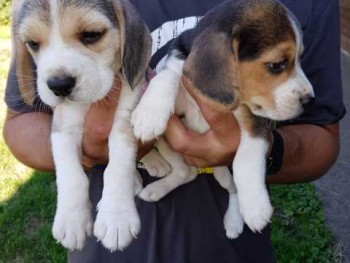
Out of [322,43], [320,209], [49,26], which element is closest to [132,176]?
[49,26]

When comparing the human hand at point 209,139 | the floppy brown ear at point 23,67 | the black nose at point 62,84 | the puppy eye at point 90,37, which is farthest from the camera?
the floppy brown ear at point 23,67

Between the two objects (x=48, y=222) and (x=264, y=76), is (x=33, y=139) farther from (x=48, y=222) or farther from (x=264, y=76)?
(x=48, y=222)

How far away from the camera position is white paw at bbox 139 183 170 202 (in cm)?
276

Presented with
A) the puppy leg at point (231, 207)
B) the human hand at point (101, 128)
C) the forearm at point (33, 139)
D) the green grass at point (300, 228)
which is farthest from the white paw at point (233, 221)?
the green grass at point (300, 228)

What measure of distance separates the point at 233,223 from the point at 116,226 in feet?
2.35

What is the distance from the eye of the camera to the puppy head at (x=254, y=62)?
2531mm

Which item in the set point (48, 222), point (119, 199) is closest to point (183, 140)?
point (119, 199)

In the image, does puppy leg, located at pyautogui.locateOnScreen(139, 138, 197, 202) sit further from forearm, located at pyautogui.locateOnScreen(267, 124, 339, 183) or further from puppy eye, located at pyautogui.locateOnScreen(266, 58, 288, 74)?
puppy eye, located at pyautogui.locateOnScreen(266, 58, 288, 74)

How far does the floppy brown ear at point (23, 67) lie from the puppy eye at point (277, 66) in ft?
3.55

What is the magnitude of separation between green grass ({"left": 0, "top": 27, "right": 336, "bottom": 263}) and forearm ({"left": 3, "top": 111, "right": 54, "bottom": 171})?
1876mm

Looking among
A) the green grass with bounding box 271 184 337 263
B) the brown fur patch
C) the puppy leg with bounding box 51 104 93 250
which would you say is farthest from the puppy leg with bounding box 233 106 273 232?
the green grass with bounding box 271 184 337 263

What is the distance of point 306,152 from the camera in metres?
2.93

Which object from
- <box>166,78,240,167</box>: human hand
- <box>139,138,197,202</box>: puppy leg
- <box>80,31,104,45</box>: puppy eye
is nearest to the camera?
<box>80,31,104,45</box>: puppy eye

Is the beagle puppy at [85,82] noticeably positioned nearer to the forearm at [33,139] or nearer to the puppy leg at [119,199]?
the puppy leg at [119,199]
